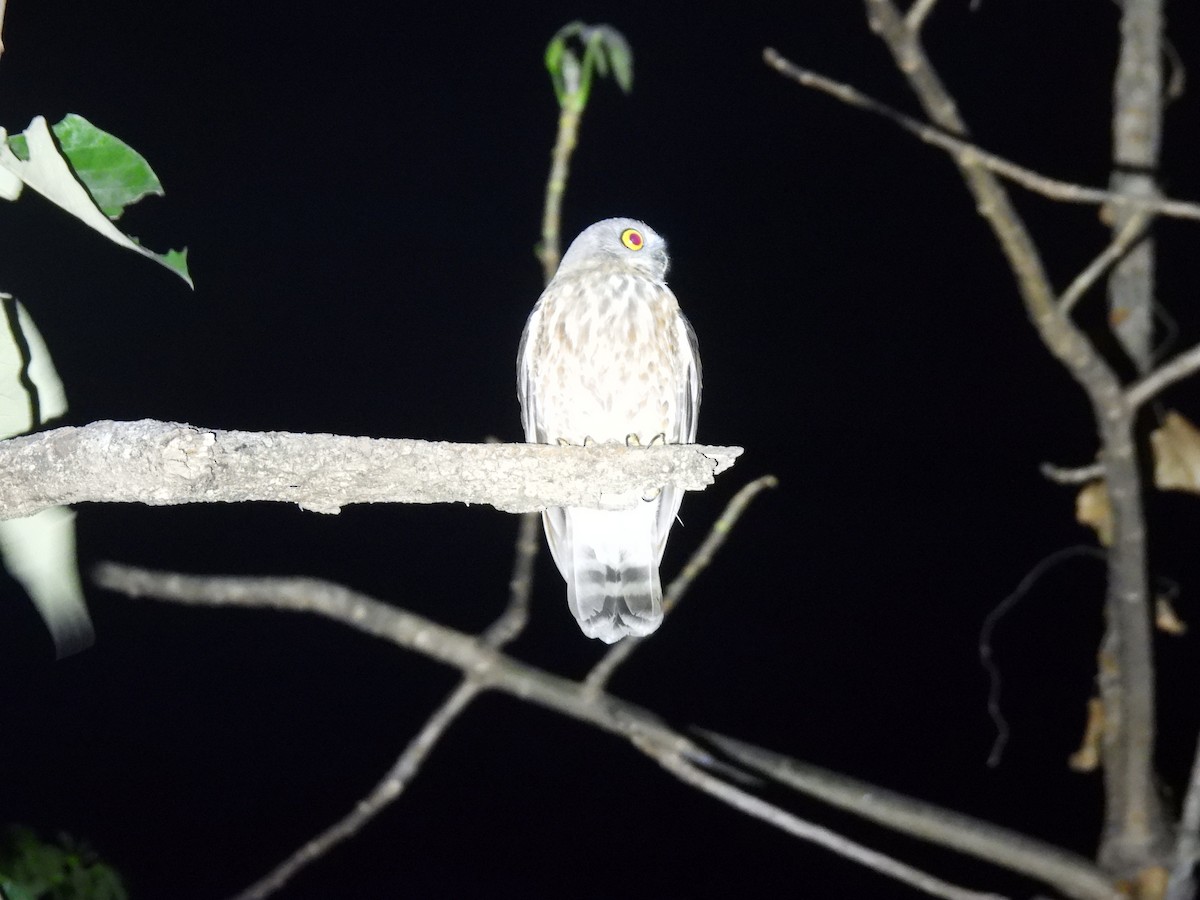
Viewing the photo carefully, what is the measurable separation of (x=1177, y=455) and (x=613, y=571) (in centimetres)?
150

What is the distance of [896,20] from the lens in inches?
66.1

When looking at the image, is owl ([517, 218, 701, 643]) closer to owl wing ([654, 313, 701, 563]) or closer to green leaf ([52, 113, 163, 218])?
owl wing ([654, 313, 701, 563])

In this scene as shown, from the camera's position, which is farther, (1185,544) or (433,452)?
(1185,544)

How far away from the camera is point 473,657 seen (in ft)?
7.32

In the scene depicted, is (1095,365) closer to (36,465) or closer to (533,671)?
(533,671)

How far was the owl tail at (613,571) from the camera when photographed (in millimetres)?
2703

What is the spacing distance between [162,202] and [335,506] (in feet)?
11.5

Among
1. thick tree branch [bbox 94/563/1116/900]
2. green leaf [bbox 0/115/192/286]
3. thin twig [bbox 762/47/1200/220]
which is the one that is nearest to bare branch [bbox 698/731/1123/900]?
thick tree branch [bbox 94/563/1116/900]

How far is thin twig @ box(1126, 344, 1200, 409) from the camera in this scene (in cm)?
167

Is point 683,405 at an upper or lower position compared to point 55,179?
upper

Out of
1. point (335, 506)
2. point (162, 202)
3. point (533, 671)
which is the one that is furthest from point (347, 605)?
point (162, 202)

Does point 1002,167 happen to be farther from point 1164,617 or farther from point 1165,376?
point 1164,617

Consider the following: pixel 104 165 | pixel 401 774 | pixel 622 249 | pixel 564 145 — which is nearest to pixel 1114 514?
pixel 564 145

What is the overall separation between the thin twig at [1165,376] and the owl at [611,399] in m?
1.29
